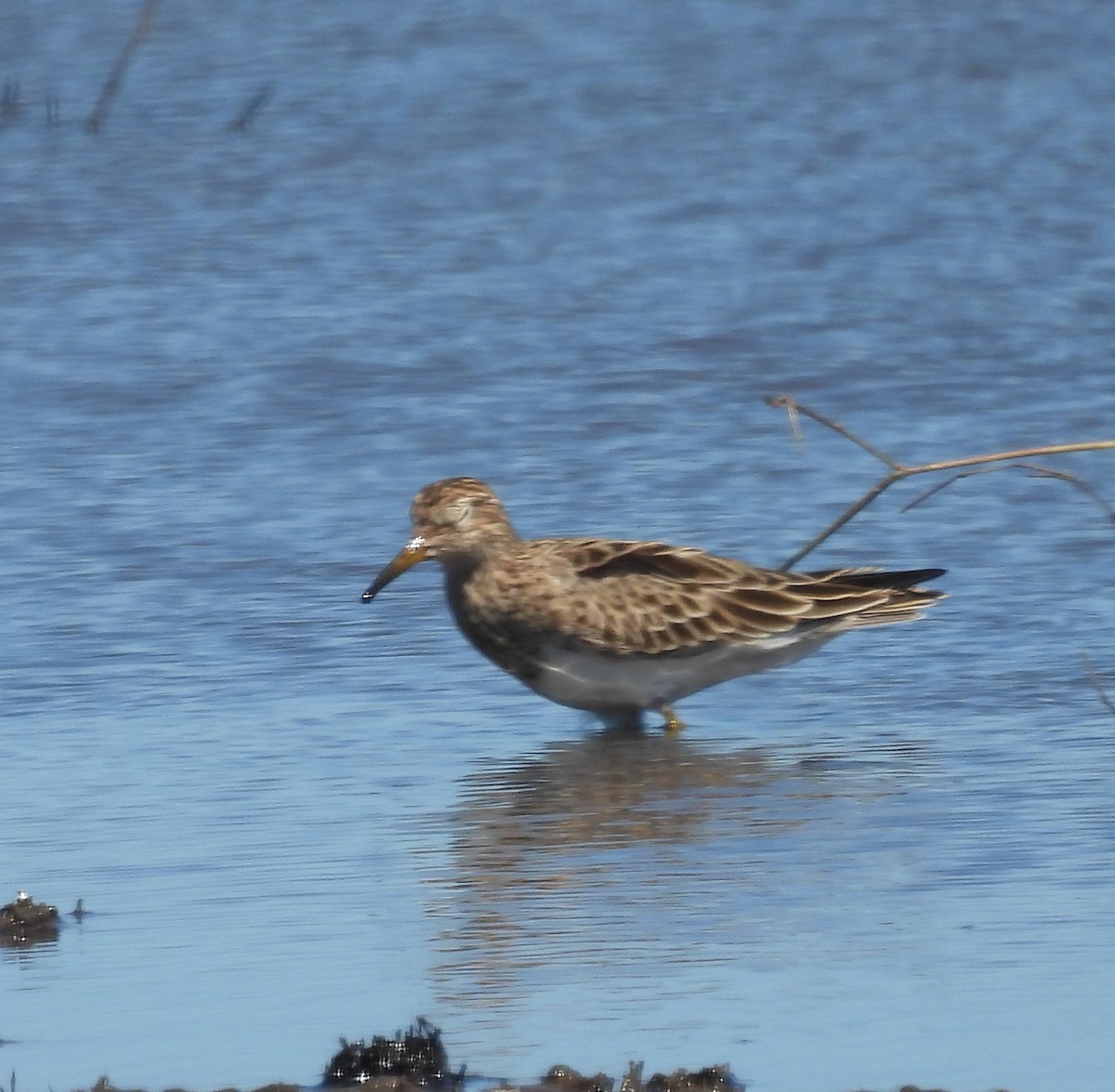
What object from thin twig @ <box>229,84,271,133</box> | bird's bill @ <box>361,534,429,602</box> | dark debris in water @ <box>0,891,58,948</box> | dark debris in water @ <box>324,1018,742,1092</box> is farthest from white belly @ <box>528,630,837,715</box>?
thin twig @ <box>229,84,271,133</box>

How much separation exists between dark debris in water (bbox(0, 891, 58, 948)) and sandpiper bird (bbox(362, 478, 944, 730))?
2.78 m

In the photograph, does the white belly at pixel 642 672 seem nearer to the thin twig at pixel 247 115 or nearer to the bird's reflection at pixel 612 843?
the bird's reflection at pixel 612 843

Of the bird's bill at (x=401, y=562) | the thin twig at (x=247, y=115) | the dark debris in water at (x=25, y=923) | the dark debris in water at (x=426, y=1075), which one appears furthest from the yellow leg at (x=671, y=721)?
the thin twig at (x=247, y=115)

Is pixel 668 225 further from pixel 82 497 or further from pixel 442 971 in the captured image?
pixel 442 971

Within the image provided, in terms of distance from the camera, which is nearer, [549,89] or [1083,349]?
[1083,349]

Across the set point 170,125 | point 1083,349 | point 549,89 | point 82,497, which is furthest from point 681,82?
point 82,497

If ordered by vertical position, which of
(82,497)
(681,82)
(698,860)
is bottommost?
(681,82)

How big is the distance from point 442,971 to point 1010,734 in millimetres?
2649

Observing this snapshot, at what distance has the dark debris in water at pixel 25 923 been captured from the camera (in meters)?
6.43

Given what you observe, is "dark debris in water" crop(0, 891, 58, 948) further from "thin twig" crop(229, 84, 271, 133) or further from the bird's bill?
"thin twig" crop(229, 84, 271, 133)

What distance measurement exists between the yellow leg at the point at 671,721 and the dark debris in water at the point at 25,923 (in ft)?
9.70

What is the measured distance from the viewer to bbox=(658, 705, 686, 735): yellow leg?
29.7 ft

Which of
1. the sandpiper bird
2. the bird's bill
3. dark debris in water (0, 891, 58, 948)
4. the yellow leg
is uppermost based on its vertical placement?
dark debris in water (0, 891, 58, 948)

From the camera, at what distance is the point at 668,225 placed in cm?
1692
